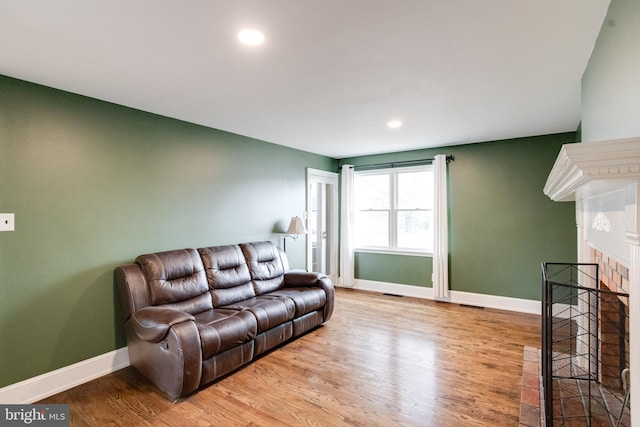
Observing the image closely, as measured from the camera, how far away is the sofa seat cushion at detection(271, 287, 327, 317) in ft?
11.8

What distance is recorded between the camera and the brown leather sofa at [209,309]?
2.47 m

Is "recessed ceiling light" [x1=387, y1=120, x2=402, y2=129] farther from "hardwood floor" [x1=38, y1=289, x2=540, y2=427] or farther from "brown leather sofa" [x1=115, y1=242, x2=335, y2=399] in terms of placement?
"hardwood floor" [x1=38, y1=289, x2=540, y2=427]

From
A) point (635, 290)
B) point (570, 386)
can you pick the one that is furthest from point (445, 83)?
point (570, 386)

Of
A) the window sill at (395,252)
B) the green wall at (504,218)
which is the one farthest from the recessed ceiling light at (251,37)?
the window sill at (395,252)

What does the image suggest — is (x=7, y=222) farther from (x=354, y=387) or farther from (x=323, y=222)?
(x=323, y=222)

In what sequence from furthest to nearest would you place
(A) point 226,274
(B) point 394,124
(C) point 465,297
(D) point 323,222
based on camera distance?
(D) point 323,222
(C) point 465,297
(B) point 394,124
(A) point 226,274

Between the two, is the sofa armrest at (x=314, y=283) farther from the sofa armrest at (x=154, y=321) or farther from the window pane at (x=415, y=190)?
the window pane at (x=415, y=190)

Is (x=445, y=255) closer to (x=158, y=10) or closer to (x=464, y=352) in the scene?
(x=464, y=352)

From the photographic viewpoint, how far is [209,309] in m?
3.24

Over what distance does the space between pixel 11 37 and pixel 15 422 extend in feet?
8.12

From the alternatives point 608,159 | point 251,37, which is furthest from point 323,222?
point 608,159

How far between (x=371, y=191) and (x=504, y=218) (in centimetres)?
221

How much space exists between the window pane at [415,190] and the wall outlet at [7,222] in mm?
4917

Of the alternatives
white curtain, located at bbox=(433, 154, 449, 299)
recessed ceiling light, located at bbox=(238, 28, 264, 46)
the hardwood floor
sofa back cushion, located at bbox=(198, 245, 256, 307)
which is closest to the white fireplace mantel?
recessed ceiling light, located at bbox=(238, 28, 264, 46)
